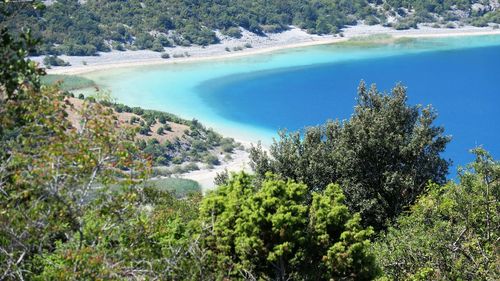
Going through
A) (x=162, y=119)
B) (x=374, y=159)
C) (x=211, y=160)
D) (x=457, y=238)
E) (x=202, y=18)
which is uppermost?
(x=457, y=238)

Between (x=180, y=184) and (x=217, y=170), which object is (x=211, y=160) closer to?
(x=217, y=170)

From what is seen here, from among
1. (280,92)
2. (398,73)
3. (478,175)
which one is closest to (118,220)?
(478,175)

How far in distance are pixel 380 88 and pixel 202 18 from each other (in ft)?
145

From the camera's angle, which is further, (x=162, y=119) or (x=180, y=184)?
(x=162, y=119)

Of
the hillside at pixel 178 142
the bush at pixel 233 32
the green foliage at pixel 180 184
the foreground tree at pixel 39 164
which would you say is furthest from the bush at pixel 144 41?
the foreground tree at pixel 39 164

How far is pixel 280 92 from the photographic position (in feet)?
255

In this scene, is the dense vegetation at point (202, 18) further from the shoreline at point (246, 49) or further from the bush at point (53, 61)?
the shoreline at point (246, 49)

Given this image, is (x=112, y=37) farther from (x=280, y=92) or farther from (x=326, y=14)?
(x=326, y=14)

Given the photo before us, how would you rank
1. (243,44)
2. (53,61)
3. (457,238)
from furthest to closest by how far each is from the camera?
(243,44)
(53,61)
(457,238)

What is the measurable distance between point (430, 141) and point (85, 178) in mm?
14958

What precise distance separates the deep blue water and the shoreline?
14249mm

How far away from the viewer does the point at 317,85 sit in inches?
3150

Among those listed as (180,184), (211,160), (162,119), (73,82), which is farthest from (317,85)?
(180,184)

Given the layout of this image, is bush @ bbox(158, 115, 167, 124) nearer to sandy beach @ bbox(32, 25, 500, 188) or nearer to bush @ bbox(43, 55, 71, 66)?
sandy beach @ bbox(32, 25, 500, 188)
